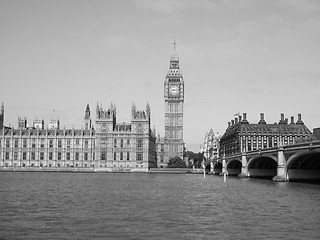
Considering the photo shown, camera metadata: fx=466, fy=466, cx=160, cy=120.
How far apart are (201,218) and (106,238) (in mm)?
9783

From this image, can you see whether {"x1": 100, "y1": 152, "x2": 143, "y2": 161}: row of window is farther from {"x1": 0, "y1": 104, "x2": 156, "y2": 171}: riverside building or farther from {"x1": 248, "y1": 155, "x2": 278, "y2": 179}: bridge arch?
{"x1": 248, "y1": 155, "x2": 278, "y2": 179}: bridge arch

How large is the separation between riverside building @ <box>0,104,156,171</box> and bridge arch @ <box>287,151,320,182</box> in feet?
274

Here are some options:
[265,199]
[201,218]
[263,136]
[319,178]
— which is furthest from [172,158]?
[201,218]

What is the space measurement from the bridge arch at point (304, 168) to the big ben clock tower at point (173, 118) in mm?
106461

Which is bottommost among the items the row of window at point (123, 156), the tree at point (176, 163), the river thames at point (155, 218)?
the river thames at point (155, 218)

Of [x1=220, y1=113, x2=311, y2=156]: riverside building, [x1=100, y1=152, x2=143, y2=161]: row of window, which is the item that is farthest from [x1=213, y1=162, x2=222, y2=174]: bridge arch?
[x1=100, y1=152, x2=143, y2=161]: row of window

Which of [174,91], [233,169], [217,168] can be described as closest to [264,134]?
[217,168]

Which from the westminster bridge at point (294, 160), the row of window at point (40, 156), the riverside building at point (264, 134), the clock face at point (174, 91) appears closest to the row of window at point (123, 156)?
the row of window at point (40, 156)

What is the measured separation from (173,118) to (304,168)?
112265 mm

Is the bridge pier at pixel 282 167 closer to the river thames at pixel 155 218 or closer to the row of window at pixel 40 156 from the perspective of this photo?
the river thames at pixel 155 218

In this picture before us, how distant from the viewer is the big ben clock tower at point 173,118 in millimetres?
187500

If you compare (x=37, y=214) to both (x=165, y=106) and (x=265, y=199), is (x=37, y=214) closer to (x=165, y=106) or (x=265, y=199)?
(x=265, y=199)

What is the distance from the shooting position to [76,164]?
160375 millimetres

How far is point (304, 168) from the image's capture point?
79.6m
